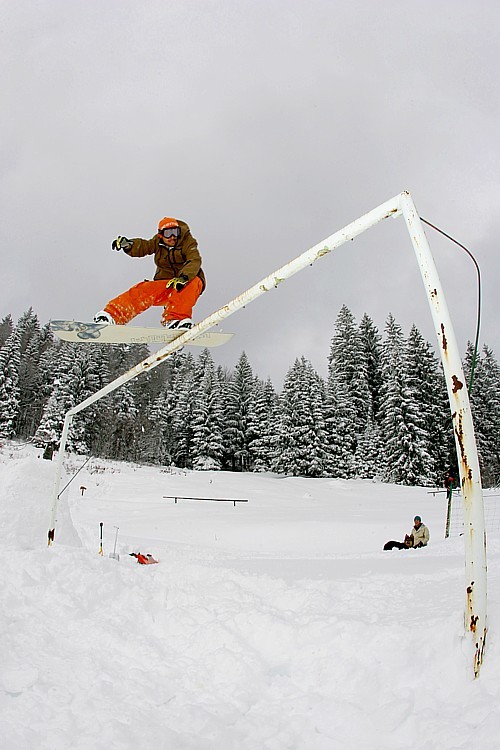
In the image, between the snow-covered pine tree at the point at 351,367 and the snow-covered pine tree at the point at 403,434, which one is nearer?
the snow-covered pine tree at the point at 403,434

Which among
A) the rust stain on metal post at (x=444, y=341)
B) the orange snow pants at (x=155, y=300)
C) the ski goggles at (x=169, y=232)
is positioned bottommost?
the rust stain on metal post at (x=444, y=341)

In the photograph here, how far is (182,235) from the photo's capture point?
5.95 metres

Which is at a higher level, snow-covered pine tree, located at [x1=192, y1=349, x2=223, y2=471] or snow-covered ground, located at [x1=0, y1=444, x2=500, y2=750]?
snow-covered pine tree, located at [x1=192, y1=349, x2=223, y2=471]

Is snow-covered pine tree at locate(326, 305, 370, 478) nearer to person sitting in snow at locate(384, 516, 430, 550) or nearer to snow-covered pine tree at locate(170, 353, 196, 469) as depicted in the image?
snow-covered pine tree at locate(170, 353, 196, 469)

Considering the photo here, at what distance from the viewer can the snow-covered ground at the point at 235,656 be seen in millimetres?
2496

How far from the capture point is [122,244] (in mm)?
6211

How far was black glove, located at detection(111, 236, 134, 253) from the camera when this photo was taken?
6207 mm

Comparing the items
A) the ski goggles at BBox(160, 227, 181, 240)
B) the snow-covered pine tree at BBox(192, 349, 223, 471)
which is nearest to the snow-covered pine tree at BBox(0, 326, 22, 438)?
the snow-covered pine tree at BBox(192, 349, 223, 471)

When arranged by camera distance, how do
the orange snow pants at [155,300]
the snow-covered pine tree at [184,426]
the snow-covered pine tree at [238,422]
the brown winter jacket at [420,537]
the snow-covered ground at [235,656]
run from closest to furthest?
1. the snow-covered ground at [235,656]
2. the orange snow pants at [155,300]
3. the brown winter jacket at [420,537]
4. the snow-covered pine tree at [238,422]
5. the snow-covered pine tree at [184,426]

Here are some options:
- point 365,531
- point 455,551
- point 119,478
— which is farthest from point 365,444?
point 455,551

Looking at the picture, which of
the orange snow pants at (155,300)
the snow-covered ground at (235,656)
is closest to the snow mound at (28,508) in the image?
the snow-covered ground at (235,656)

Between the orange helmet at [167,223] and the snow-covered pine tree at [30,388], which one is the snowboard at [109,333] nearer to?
the orange helmet at [167,223]

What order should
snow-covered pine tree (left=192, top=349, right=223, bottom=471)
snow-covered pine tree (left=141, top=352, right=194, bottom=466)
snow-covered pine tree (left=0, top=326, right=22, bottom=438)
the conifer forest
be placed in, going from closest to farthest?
1. the conifer forest
2. snow-covered pine tree (left=192, top=349, right=223, bottom=471)
3. snow-covered pine tree (left=0, top=326, right=22, bottom=438)
4. snow-covered pine tree (left=141, top=352, right=194, bottom=466)

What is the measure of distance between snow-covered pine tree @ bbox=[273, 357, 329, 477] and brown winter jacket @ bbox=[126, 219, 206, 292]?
103 feet
